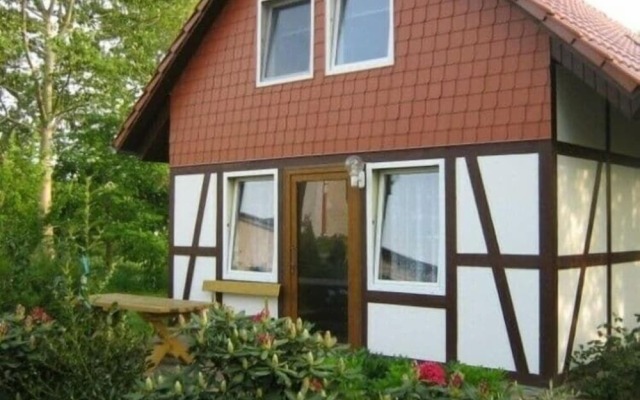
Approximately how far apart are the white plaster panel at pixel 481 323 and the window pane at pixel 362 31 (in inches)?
105

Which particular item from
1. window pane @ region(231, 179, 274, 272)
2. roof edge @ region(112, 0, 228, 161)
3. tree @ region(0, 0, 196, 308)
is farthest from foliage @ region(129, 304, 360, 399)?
tree @ region(0, 0, 196, 308)

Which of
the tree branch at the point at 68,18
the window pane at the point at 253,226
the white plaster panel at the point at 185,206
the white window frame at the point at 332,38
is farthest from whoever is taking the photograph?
the tree branch at the point at 68,18

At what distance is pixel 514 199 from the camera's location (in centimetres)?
753

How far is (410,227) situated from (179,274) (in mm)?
3784

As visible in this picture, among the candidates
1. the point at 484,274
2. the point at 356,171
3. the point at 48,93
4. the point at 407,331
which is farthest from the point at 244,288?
the point at 48,93

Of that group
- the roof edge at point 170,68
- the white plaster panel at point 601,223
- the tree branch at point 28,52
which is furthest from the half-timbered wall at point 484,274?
the tree branch at point 28,52

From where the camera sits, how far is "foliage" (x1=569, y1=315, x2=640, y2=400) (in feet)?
22.1

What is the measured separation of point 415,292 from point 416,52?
98.5 inches

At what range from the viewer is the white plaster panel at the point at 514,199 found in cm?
740

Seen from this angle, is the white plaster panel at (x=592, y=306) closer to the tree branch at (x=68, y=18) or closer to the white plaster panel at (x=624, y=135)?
the white plaster panel at (x=624, y=135)

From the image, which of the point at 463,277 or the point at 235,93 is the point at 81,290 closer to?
the point at 463,277

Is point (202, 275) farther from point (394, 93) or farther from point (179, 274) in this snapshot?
point (394, 93)

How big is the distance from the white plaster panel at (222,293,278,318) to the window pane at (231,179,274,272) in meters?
0.36

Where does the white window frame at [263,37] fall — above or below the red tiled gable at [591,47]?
above
